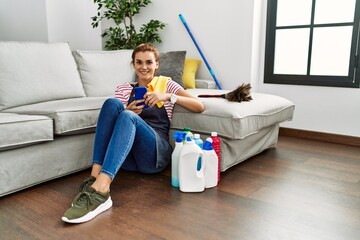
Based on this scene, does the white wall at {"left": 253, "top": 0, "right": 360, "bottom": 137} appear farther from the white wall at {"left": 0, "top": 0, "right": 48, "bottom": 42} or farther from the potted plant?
the white wall at {"left": 0, "top": 0, "right": 48, "bottom": 42}

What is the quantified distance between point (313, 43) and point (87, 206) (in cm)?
239

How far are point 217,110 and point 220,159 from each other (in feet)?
0.96

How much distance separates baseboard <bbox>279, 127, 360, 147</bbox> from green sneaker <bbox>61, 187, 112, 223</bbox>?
2031 mm

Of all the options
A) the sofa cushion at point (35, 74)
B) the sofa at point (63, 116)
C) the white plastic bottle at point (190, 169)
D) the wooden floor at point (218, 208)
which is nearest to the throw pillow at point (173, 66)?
the sofa at point (63, 116)

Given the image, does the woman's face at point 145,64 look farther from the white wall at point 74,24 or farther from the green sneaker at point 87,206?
the white wall at point 74,24

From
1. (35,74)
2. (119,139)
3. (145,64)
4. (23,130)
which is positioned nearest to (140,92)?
(145,64)

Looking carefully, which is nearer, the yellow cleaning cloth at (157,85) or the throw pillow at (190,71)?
the yellow cleaning cloth at (157,85)

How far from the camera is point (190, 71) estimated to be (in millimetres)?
3113

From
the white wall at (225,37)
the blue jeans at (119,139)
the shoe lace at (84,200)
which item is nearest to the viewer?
the shoe lace at (84,200)

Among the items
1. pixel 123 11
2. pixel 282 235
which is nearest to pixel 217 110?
pixel 282 235

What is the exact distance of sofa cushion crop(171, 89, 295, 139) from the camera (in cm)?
187

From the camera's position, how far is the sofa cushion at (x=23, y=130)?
5.26 ft

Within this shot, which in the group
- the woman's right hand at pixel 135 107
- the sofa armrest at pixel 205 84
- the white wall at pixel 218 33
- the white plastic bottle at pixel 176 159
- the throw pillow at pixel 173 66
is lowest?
the white plastic bottle at pixel 176 159

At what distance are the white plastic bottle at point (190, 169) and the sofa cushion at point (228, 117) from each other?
272 millimetres
